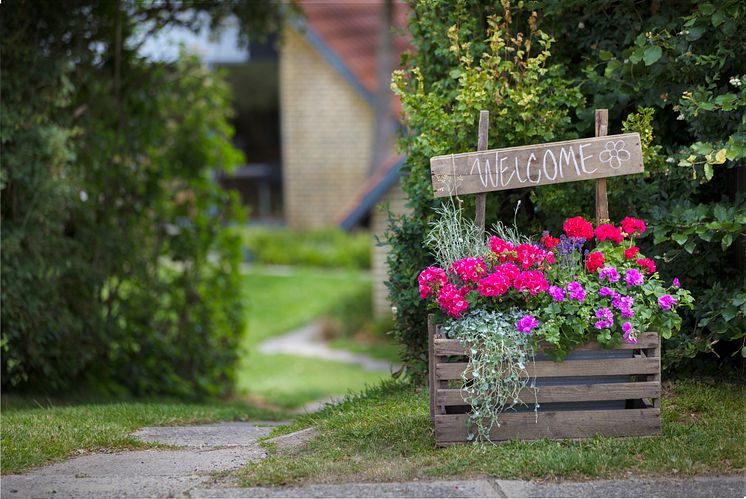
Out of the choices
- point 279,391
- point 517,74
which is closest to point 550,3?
point 517,74

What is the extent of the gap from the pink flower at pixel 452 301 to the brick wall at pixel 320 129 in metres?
16.1

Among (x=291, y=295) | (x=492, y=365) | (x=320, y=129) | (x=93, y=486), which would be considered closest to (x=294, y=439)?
(x=93, y=486)

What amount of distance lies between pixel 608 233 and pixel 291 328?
1287 cm

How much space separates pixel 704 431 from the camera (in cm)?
482

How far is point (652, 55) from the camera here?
540cm

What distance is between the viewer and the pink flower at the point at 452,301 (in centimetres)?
467

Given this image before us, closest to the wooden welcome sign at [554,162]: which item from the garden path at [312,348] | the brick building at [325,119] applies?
the garden path at [312,348]

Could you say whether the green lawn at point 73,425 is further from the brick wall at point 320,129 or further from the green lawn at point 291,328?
the brick wall at point 320,129

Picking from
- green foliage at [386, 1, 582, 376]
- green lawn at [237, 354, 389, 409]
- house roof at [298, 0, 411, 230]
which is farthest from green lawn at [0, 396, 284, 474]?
house roof at [298, 0, 411, 230]

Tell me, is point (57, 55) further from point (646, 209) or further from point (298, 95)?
point (298, 95)

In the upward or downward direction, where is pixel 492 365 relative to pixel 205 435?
upward

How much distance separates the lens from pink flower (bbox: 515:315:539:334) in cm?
460

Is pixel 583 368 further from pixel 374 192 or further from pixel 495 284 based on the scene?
pixel 374 192

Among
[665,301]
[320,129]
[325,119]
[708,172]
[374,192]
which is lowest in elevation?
[665,301]
